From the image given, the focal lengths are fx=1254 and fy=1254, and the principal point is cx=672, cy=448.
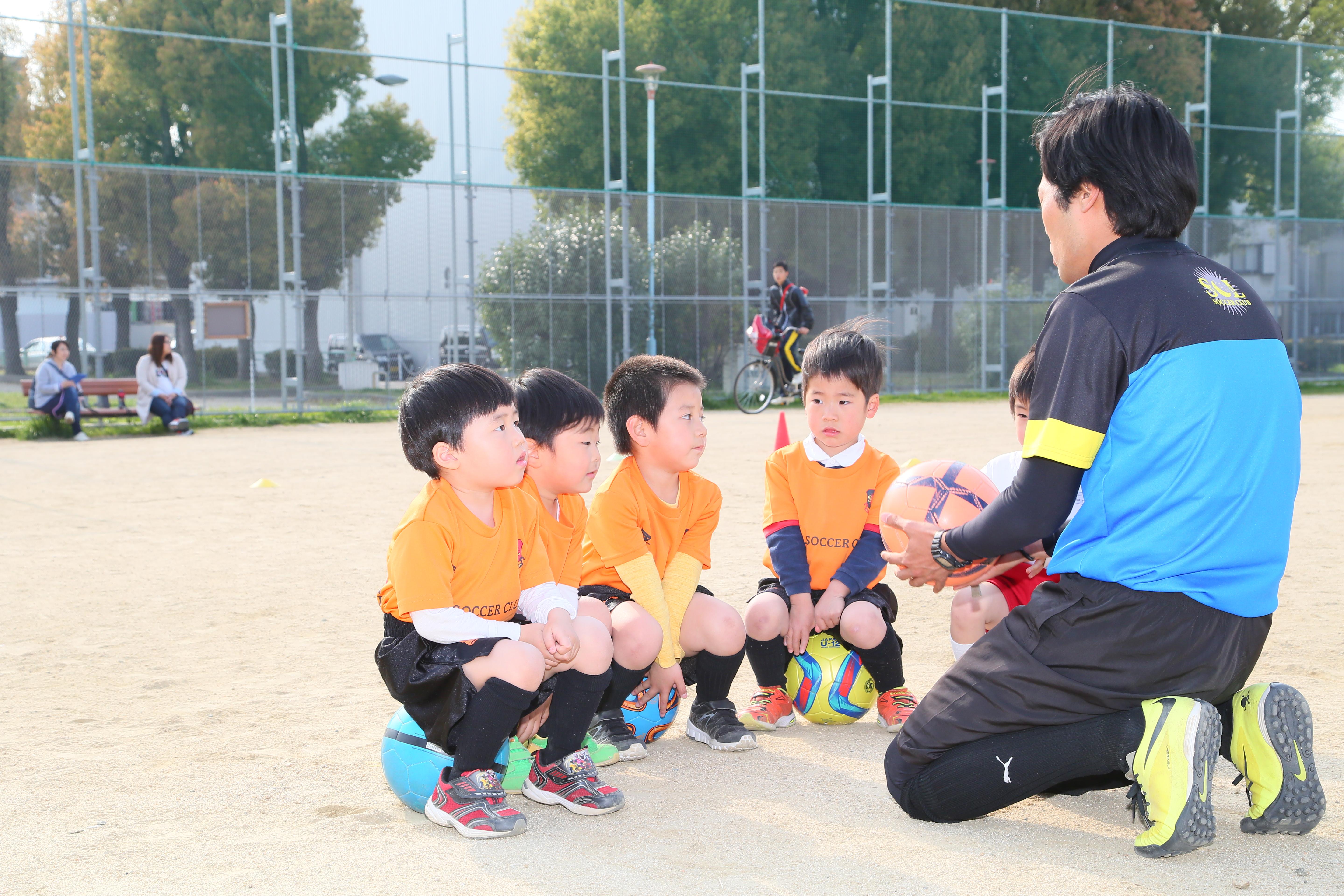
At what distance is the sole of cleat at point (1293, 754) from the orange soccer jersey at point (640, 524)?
161cm

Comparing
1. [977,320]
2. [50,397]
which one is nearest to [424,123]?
[50,397]

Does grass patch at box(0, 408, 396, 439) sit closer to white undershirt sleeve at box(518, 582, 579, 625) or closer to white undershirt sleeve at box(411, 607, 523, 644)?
white undershirt sleeve at box(518, 582, 579, 625)

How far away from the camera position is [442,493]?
3154 millimetres

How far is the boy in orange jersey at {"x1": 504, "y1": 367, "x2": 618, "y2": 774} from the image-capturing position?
3.53 metres

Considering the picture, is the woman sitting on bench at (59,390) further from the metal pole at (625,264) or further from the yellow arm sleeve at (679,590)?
the yellow arm sleeve at (679,590)

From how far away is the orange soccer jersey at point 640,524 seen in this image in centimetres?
374

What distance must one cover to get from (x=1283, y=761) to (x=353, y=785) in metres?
2.31

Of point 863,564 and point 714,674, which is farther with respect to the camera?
point 863,564

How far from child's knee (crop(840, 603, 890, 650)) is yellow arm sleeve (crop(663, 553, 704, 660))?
49cm

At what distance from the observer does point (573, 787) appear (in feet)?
10.6

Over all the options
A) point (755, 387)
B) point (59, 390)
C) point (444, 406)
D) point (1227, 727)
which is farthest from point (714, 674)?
point (755, 387)

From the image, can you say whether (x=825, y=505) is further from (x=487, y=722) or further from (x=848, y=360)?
(x=487, y=722)

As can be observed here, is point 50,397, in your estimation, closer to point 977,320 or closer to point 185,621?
point 185,621

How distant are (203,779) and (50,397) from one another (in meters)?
12.9
